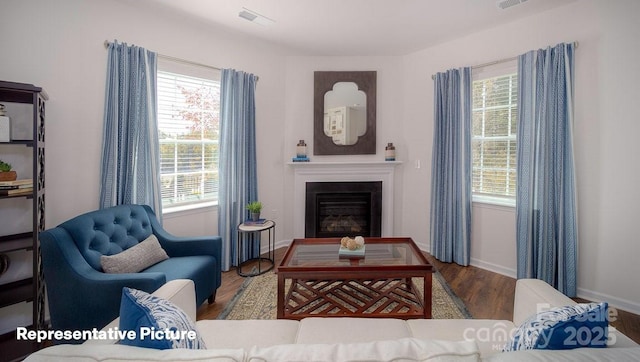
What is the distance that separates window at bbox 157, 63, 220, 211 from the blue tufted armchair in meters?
0.84

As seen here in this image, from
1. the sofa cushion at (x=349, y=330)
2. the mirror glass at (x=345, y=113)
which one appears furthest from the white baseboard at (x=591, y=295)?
the sofa cushion at (x=349, y=330)

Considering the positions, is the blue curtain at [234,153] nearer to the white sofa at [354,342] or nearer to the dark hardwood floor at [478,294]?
the dark hardwood floor at [478,294]

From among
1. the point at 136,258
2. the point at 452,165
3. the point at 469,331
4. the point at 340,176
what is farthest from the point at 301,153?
the point at 469,331

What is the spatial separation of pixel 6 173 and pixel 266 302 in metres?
2.10

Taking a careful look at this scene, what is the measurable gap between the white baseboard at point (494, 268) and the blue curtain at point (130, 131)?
3.61 metres

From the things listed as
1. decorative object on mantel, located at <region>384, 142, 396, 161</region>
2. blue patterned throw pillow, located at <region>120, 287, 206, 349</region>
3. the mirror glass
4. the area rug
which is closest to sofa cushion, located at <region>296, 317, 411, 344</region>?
blue patterned throw pillow, located at <region>120, 287, 206, 349</region>

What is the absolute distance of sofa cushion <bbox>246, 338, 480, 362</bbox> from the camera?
79cm

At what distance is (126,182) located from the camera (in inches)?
109

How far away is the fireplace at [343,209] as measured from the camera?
4340 mm

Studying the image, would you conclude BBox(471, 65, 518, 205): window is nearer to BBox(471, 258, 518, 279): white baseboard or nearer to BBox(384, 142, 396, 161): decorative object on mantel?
BBox(471, 258, 518, 279): white baseboard

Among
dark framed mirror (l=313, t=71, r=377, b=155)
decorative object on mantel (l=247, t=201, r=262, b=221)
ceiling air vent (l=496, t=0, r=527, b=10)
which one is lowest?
decorative object on mantel (l=247, t=201, r=262, b=221)

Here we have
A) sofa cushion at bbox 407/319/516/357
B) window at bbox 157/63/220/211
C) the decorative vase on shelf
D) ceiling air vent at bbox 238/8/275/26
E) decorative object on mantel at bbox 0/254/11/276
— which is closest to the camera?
sofa cushion at bbox 407/319/516/357

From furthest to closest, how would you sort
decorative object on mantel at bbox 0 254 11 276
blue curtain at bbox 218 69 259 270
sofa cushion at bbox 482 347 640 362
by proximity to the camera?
1. blue curtain at bbox 218 69 259 270
2. decorative object on mantel at bbox 0 254 11 276
3. sofa cushion at bbox 482 347 640 362

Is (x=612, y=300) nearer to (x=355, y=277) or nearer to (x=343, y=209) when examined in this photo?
(x=355, y=277)
